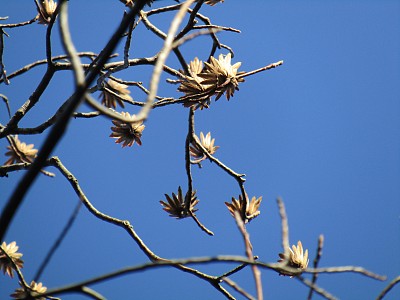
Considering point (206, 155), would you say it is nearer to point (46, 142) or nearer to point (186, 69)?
point (186, 69)

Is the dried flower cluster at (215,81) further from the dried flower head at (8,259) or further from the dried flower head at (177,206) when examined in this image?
the dried flower head at (8,259)

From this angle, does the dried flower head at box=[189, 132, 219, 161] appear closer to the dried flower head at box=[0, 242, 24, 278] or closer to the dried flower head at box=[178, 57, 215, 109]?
the dried flower head at box=[178, 57, 215, 109]

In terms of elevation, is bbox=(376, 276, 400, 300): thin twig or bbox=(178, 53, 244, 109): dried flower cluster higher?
bbox=(178, 53, 244, 109): dried flower cluster

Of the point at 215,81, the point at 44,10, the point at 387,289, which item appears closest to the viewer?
the point at 387,289

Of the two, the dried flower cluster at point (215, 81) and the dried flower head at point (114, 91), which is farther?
the dried flower head at point (114, 91)

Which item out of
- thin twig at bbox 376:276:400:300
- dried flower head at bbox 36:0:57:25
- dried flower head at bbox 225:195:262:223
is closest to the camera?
thin twig at bbox 376:276:400:300

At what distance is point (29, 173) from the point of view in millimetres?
621

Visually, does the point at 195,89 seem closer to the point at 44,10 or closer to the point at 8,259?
the point at 44,10

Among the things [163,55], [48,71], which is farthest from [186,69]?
[163,55]

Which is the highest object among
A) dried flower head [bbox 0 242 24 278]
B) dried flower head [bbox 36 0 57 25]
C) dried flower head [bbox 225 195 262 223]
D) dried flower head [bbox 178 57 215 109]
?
dried flower head [bbox 36 0 57 25]

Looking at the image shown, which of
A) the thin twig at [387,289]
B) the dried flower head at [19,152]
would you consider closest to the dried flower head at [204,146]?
the dried flower head at [19,152]

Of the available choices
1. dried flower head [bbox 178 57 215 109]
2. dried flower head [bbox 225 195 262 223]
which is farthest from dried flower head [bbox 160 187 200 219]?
dried flower head [bbox 178 57 215 109]

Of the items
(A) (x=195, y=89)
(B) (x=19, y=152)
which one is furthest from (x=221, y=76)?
(B) (x=19, y=152)

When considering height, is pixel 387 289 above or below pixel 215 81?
below
